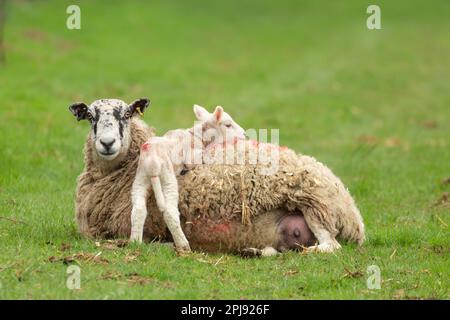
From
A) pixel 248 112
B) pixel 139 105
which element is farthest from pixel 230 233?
pixel 248 112

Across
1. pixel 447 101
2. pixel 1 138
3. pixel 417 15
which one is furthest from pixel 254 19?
pixel 1 138

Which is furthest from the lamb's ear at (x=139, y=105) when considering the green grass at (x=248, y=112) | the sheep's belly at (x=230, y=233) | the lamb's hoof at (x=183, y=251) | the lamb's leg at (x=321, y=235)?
the lamb's leg at (x=321, y=235)

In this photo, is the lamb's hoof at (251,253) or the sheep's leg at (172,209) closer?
the sheep's leg at (172,209)

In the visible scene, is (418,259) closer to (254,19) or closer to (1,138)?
(1,138)

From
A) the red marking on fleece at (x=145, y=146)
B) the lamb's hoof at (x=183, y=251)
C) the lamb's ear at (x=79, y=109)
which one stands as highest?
the lamb's ear at (x=79, y=109)

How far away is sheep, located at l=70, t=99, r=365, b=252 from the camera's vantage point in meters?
7.88

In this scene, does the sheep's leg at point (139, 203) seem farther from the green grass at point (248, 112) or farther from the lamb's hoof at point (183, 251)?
the lamb's hoof at point (183, 251)

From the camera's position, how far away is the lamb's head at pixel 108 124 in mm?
7738

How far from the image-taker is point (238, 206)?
7.88m

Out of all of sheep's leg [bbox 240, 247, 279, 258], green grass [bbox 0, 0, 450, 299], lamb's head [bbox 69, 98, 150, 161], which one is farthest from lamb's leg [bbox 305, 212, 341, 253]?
lamb's head [bbox 69, 98, 150, 161]

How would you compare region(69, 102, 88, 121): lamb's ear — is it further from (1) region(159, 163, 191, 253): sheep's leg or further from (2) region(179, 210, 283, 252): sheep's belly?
(2) region(179, 210, 283, 252): sheep's belly

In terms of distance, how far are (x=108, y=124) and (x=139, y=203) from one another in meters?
0.75

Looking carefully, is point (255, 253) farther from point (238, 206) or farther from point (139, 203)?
point (139, 203)
